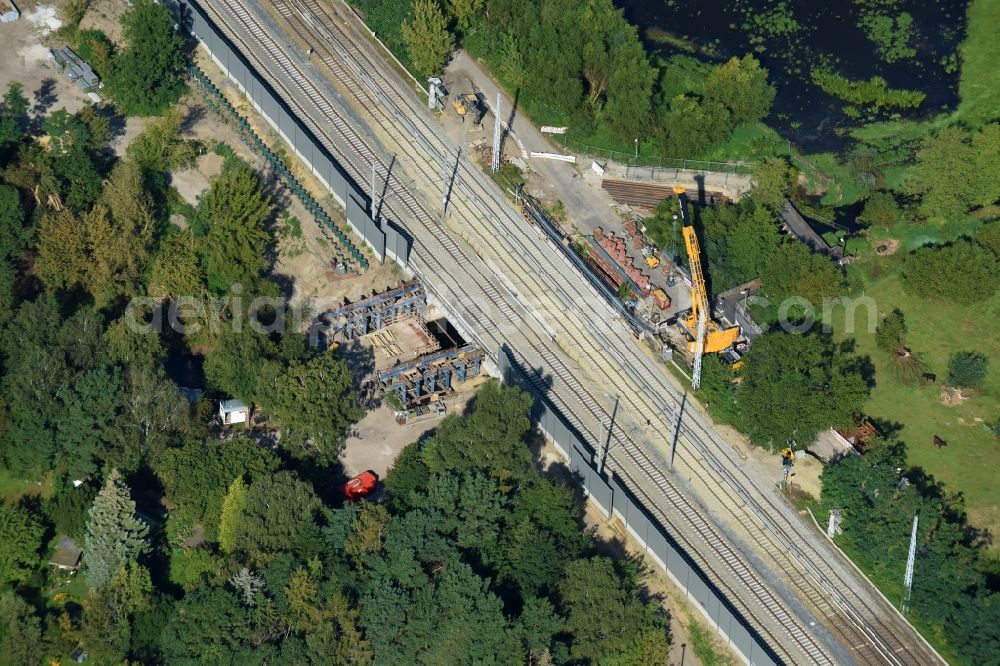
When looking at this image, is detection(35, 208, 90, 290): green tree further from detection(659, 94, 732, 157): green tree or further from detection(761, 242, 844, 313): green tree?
detection(761, 242, 844, 313): green tree

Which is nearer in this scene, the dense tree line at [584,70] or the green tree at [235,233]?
the green tree at [235,233]

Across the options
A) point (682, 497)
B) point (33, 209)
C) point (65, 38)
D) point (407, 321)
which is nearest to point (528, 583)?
point (682, 497)

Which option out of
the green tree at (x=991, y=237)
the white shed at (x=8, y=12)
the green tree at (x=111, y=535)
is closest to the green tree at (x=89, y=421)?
the green tree at (x=111, y=535)

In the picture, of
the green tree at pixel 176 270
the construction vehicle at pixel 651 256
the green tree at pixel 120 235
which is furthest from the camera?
the construction vehicle at pixel 651 256

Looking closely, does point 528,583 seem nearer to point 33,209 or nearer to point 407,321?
point 407,321

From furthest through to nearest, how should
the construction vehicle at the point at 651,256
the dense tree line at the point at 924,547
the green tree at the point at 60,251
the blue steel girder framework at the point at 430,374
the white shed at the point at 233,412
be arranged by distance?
the construction vehicle at the point at 651,256
the green tree at the point at 60,251
the blue steel girder framework at the point at 430,374
the white shed at the point at 233,412
the dense tree line at the point at 924,547

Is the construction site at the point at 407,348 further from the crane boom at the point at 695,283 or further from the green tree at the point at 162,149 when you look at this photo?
the green tree at the point at 162,149

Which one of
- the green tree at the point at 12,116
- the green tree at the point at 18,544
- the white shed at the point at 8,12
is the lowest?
the green tree at the point at 18,544

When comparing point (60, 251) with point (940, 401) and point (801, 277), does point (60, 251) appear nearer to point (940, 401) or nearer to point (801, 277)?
point (801, 277)
